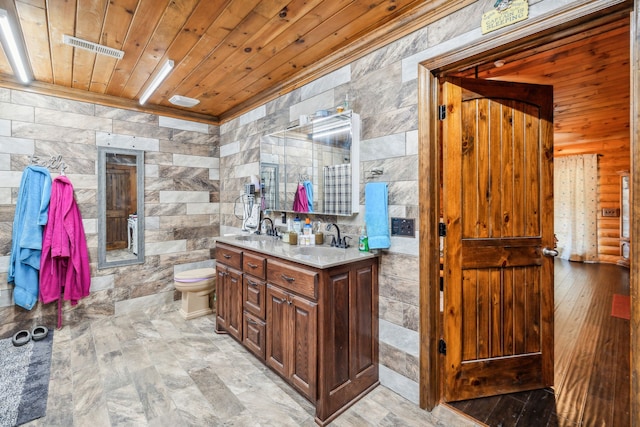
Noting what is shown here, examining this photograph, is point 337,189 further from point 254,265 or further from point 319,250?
point 254,265

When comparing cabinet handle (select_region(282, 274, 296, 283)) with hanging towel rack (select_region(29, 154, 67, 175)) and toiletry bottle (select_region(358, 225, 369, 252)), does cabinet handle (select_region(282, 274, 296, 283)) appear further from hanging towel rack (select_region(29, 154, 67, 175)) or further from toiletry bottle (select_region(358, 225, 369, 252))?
hanging towel rack (select_region(29, 154, 67, 175))

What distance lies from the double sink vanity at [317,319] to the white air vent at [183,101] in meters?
2.11

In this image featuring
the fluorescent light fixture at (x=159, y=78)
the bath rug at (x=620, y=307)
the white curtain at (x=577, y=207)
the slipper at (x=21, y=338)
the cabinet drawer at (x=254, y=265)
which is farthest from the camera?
the white curtain at (x=577, y=207)

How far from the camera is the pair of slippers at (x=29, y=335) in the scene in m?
2.76

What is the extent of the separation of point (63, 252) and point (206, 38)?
260 centimetres

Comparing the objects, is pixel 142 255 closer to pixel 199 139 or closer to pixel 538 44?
pixel 199 139

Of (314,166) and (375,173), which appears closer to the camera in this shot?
(375,173)

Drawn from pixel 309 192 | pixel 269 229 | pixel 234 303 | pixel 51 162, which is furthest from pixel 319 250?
pixel 51 162

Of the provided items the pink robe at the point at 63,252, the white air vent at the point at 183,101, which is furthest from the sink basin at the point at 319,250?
the pink robe at the point at 63,252

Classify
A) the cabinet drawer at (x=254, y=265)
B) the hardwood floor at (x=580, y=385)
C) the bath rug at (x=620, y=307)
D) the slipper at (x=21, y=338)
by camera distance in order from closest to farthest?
1. the hardwood floor at (x=580, y=385)
2. the cabinet drawer at (x=254, y=265)
3. the slipper at (x=21, y=338)
4. the bath rug at (x=620, y=307)

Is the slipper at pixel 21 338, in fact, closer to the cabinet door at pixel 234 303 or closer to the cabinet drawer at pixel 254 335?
the cabinet door at pixel 234 303

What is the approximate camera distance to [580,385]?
213 cm

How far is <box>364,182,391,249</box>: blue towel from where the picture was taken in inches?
82.5

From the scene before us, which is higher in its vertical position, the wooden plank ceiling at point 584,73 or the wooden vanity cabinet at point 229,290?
the wooden plank ceiling at point 584,73
